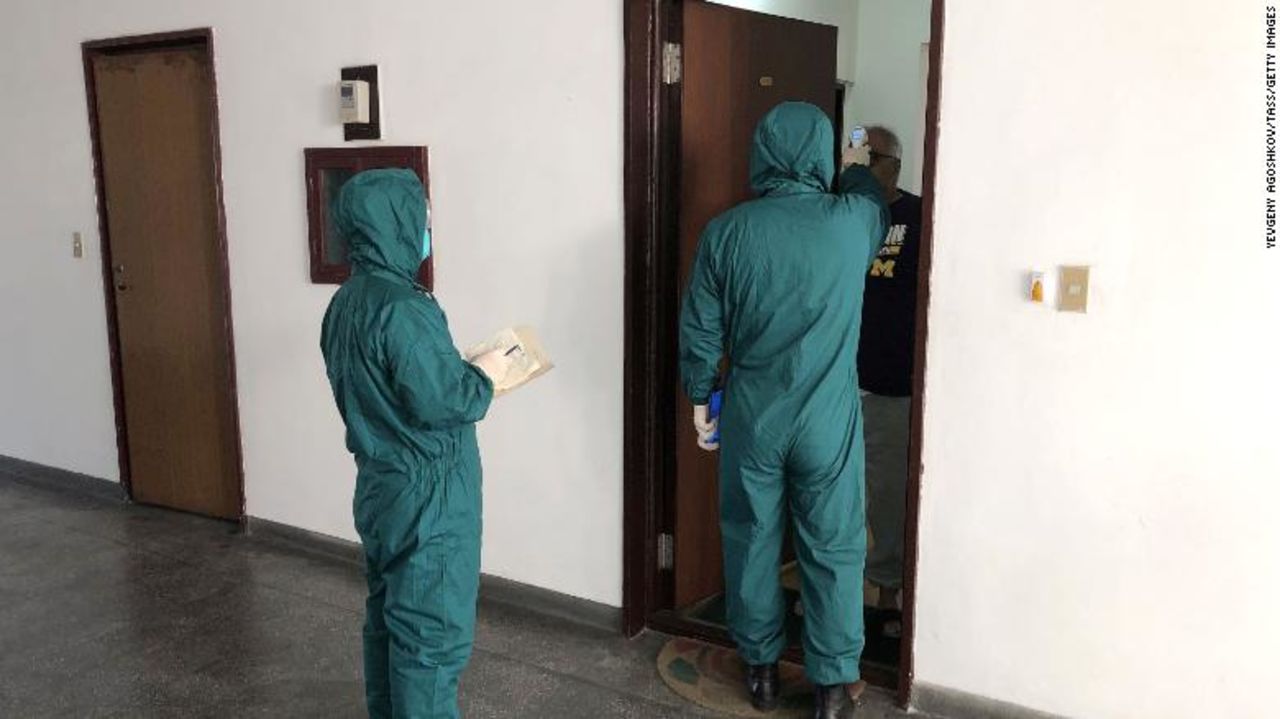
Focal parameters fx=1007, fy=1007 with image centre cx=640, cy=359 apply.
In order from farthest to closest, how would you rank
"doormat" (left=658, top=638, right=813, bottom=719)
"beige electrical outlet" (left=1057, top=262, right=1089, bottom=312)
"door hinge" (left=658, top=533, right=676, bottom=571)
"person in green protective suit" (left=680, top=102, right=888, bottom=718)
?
"door hinge" (left=658, top=533, right=676, bottom=571), "doormat" (left=658, top=638, right=813, bottom=719), "person in green protective suit" (left=680, top=102, right=888, bottom=718), "beige electrical outlet" (left=1057, top=262, right=1089, bottom=312)

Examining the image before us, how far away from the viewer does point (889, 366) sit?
2.90m

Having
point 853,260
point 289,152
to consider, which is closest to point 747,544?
point 853,260

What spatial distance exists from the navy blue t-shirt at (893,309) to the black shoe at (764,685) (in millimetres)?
895

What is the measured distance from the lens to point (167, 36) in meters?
3.67

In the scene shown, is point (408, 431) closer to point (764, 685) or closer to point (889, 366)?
point (764, 685)

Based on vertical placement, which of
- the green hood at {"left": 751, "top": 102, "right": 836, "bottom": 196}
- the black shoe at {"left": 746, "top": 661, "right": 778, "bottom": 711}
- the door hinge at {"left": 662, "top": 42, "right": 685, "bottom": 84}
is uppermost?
the door hinge at {"left": 662, "top": 42, "right": 685, "bottom": 84}

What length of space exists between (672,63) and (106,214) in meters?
2.60

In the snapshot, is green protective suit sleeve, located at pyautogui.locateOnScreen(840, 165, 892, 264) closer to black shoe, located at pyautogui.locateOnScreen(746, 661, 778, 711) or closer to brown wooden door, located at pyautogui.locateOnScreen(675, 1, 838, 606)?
brown wooden door, located at pyautogui.locateOnScreen(675, 1, 838, 606)

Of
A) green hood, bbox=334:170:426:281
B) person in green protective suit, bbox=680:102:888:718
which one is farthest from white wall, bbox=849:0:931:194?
green hood, bbox=334:170:426:281

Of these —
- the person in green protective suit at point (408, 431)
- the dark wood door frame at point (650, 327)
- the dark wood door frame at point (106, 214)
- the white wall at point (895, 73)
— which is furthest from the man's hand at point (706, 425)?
the white wall at point (895, 73)

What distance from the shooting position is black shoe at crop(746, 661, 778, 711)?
8.29 ft

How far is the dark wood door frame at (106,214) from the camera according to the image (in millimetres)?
3602

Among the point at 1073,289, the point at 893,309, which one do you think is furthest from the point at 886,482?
the point at 1073,289

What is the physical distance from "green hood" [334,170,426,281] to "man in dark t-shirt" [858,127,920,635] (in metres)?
1.36
